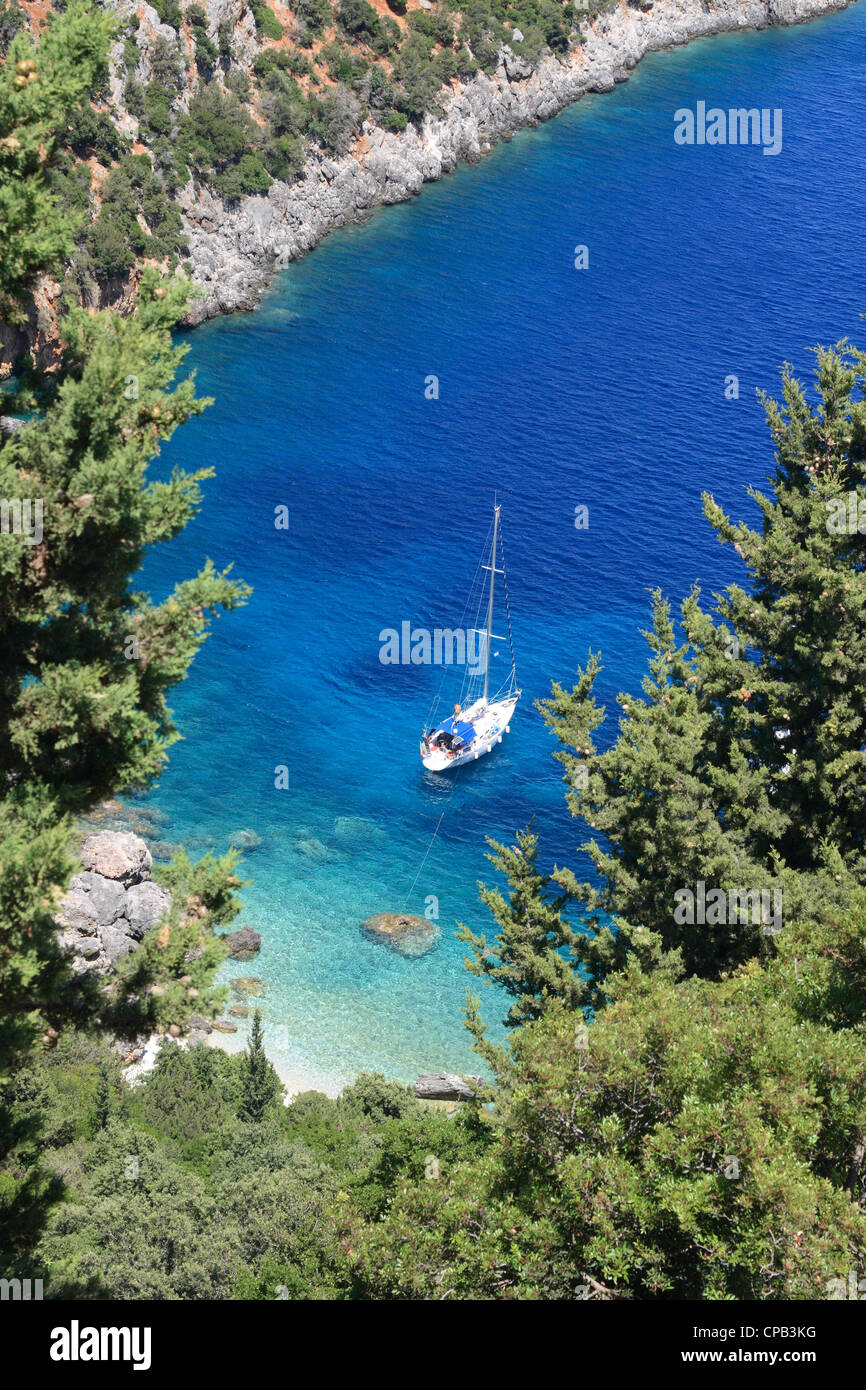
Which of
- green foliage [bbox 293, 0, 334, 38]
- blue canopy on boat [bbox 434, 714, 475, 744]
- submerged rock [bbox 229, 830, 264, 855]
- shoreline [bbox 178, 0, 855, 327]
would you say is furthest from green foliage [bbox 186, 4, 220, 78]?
submerged rock [bbox 229, 830, 264, 855]

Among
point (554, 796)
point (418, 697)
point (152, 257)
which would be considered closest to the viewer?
point (554, 796)

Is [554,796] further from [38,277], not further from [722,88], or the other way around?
[722,88]

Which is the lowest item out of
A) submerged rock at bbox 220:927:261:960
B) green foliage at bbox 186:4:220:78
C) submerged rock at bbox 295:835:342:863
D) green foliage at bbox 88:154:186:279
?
submerged rock at bbox 220:927:261:960

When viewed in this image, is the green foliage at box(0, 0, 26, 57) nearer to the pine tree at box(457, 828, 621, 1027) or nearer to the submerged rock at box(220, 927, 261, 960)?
the submerged rock at box(220, 927, 261, 960)

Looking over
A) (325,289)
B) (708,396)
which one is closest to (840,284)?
(708,396)

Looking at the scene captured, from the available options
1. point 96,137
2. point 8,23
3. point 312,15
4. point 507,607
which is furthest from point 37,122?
point 312,15

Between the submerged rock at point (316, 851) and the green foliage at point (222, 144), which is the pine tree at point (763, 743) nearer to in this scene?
the submerged rock at point (316, 851)

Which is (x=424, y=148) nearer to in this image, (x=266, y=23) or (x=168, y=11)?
(x=266, y=23)
